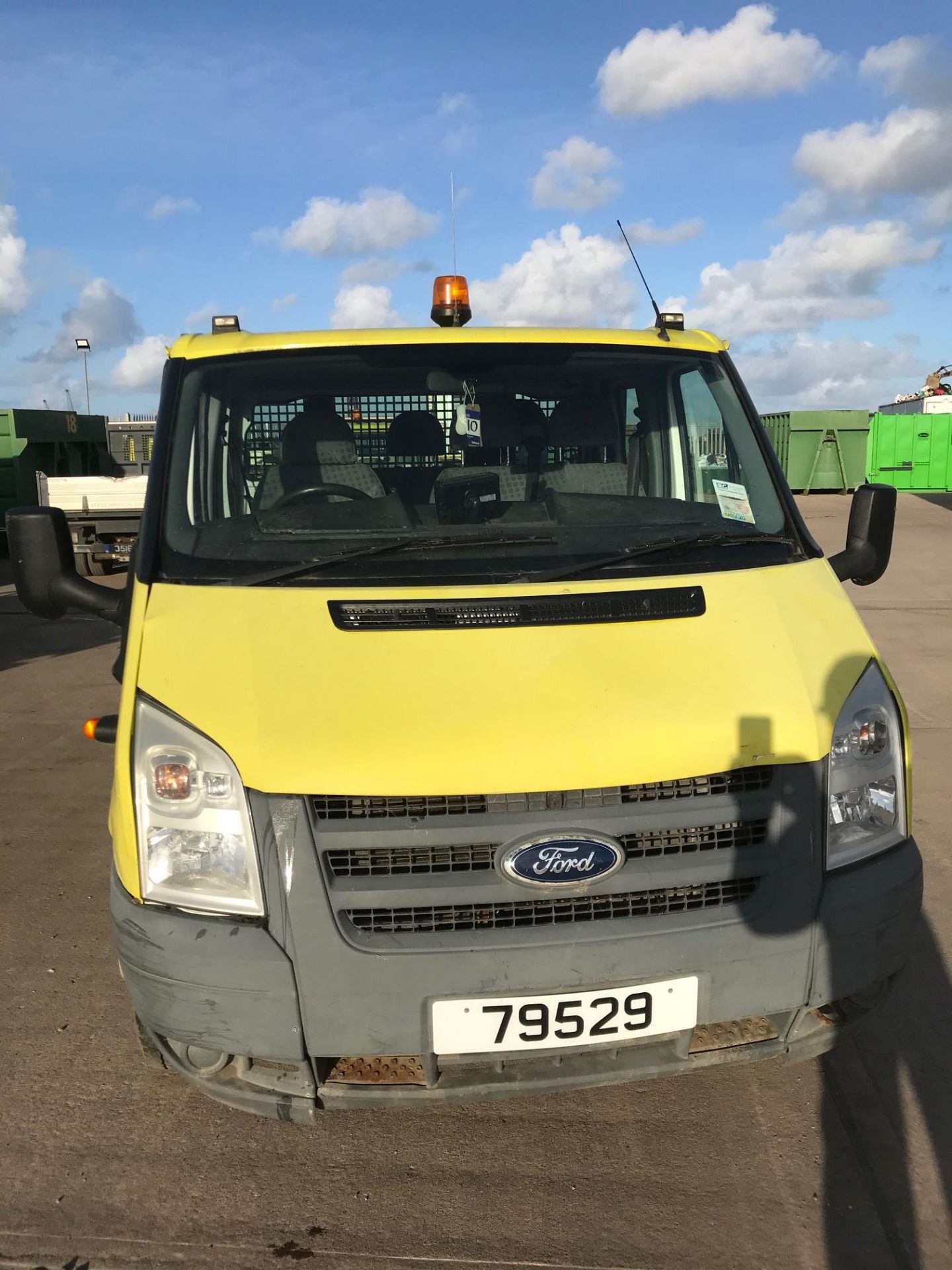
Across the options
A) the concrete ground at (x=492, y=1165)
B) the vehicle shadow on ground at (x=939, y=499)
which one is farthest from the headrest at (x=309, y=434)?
the vehicle shadow on ground at (x=939, y=499)

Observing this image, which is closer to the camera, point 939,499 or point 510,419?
point 510,419

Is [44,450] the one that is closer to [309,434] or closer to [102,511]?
[102,511]

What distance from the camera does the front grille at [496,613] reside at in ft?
8.61

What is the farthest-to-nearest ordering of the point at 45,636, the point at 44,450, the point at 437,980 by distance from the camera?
the point at 44,450, the point at 45,636, the point at 437,980

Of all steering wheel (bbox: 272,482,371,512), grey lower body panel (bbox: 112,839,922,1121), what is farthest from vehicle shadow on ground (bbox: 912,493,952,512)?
grey lower body panel (bbox: 112,839,922,1121)

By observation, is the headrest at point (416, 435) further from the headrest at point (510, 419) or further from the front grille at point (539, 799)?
the front grille at point (539, 799)

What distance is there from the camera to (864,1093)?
9.84ft

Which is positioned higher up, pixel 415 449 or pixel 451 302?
pixel 451 302

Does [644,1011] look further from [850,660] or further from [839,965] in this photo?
[850,660]

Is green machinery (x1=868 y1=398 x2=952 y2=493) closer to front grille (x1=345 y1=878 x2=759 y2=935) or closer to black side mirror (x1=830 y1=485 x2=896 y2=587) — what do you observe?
black side mirror (x1=830 y1=485 x2=896 y2=587)

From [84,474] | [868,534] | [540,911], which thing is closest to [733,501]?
[868,534]

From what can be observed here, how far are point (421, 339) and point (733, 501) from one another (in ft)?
3.68

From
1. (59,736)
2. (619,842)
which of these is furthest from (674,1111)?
(59,736)

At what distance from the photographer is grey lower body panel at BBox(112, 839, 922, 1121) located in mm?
2301
